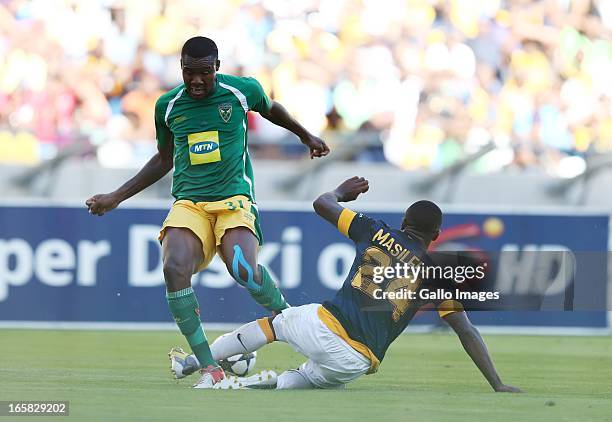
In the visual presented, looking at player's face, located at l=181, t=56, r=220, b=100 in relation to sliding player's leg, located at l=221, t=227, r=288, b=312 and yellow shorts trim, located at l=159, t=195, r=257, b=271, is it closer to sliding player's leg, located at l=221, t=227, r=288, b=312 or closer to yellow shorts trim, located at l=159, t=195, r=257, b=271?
yellow shorts trim, located at l=159, t=195, r=257, b=271

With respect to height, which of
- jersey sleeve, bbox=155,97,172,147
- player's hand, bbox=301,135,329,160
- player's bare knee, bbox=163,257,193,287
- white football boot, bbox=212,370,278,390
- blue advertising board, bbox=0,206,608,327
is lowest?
blue advertising board, bbox=0,206,608,327

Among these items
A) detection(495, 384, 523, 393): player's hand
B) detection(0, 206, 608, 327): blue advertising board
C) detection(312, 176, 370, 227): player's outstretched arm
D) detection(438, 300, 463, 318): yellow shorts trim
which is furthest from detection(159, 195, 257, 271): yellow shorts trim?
detection(0, 206, 608, 327): blue advertising board

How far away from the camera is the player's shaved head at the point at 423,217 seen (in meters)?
6.18

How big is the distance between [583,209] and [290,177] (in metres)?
3.10

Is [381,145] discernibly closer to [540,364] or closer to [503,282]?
[503,282]

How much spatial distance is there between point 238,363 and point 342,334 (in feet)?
3.15

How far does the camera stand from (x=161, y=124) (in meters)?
7.06

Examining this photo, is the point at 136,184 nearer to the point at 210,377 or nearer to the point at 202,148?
the point at 202,148

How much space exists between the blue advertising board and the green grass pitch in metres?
0.51

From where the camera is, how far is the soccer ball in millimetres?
6832

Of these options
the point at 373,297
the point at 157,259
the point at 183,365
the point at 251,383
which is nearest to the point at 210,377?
the point at 251,383

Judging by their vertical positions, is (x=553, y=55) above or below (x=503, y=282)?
above

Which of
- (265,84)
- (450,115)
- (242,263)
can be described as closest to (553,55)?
(450,115)

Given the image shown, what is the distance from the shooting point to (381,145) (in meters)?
13.3
